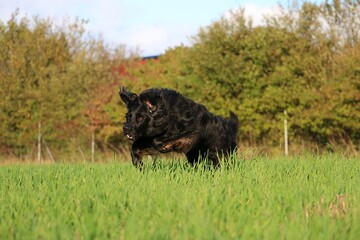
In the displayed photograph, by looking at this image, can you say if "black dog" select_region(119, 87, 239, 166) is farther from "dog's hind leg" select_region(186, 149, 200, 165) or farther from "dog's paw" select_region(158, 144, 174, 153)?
"dog's hind leg" select_region(186, 149, 200, 165)

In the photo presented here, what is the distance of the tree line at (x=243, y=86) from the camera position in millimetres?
19609

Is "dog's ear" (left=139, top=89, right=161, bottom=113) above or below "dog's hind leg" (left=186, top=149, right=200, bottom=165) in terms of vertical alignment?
above

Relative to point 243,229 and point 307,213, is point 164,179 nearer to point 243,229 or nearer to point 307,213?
point 307,213

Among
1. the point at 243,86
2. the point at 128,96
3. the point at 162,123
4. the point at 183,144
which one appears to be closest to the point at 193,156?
the point at 183,144

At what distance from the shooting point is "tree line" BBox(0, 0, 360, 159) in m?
19.6

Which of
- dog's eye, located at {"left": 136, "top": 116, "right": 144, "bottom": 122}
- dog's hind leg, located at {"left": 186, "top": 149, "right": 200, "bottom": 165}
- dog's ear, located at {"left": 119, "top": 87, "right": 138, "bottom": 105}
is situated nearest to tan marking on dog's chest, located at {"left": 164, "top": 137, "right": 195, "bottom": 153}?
dog's hind leg, located at {"left": 186, "top": 149, "right": 200, "bottom": 165}

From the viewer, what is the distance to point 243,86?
21203mm

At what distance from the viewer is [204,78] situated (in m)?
21.4

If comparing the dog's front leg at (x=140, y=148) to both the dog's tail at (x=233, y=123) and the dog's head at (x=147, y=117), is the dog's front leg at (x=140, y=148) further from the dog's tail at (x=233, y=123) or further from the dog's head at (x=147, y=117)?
the dog's tail at (x=233, y=123)

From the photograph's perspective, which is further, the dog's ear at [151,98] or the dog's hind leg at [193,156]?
the dog's hind leg at [193,156]

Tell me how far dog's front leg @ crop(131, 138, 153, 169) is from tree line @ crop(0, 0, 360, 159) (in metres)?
9.40

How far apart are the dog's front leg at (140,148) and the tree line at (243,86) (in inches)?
370

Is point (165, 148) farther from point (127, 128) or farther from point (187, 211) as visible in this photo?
point (187, 211)

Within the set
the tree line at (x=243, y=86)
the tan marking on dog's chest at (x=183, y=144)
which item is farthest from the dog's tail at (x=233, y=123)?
the tree line at (x=243, y=86)
